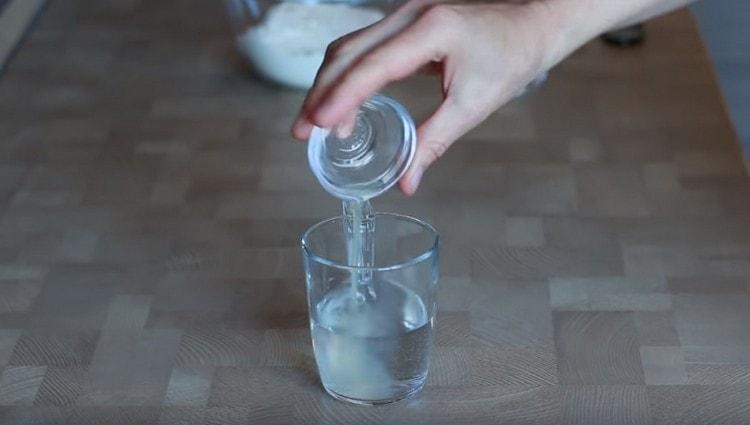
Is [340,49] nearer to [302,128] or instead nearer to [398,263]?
[302,128]

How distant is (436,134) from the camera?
2.96ft

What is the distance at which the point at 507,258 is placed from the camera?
1.05m

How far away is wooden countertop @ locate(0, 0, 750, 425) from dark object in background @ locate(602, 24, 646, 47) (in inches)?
0.6

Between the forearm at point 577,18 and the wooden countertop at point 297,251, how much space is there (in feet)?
0.63

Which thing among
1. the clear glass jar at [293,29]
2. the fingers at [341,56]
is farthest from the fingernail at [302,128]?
the clear glass jar at [293,29]

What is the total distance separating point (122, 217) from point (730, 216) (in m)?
0.58

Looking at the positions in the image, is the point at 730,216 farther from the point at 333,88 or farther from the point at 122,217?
the point at 122,217

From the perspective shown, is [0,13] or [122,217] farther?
[0,13]

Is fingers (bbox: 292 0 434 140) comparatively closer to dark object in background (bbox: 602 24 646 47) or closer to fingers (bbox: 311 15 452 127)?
fingers (bbox: 311 15 452 127)

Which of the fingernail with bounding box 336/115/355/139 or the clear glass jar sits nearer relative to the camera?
the fingernail with bounding box 336/115/355/139

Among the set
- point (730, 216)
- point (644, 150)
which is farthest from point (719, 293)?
point (644, 150)

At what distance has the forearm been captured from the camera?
96 centimetres

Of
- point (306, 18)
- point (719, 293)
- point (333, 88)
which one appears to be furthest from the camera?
point (306, 18)

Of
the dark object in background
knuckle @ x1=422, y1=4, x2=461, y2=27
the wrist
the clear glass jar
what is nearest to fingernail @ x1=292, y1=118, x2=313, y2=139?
knuckle @ x1=422, y1=4, x2=461, y2=27
